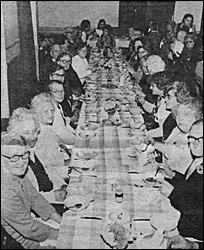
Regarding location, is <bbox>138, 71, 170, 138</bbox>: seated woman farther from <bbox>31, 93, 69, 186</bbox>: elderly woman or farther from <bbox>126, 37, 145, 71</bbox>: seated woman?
<bbox>31, 93, 69, 186</bbox>: elderly woman

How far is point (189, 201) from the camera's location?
41.6 inches

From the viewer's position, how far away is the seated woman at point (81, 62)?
3.53 feet

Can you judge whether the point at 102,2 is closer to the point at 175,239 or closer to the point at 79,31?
the point at 79,31

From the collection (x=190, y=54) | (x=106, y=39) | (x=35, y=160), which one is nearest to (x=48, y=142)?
(x=35, y=160)

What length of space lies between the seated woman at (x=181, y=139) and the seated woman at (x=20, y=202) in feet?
0.90

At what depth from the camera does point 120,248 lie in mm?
1036

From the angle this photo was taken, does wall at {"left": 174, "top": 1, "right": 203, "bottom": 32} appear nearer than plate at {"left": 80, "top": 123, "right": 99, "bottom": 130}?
Yes

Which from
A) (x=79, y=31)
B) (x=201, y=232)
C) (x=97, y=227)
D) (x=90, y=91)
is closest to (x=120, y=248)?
(x=97, y=227)

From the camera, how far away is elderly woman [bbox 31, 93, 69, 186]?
3.40 ft

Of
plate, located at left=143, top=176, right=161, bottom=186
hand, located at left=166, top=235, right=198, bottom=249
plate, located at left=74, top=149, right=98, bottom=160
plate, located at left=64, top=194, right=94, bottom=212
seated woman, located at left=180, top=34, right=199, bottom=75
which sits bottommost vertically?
hand, located at left=166, top=235, right=198, bottom=249

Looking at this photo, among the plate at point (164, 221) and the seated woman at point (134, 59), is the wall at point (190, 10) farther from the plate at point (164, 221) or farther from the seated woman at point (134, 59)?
the plate at point (164, 221)

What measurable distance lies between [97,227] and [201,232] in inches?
8.9

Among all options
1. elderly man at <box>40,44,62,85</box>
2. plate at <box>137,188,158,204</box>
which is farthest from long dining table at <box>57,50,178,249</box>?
elderly man at <box>40,44,62,85</box>

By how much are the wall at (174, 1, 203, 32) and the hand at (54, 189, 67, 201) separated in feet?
1.44
